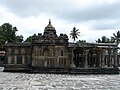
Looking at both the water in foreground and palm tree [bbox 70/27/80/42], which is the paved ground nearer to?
the water in foreground

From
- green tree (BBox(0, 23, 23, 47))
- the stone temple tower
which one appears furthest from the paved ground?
green tree (BBox(0, 23, 23, 47))

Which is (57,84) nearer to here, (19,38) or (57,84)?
(57,84)

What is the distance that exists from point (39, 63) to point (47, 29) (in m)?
9.61

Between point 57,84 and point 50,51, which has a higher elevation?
point 50,51

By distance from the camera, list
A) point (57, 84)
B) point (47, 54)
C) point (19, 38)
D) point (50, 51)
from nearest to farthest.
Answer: point (57, 84)
point (47, 54)
point (50, 51)
point (19, 38)

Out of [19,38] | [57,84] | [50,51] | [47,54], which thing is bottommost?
[57,84]

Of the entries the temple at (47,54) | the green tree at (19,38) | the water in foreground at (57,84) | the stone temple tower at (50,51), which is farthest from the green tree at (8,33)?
the water in foreground at (57,84)

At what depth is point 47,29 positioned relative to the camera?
55844mm

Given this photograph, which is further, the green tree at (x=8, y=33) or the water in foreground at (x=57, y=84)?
the green tree at (x=8, y=33)

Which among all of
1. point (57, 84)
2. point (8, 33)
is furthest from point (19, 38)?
point (57, 84)

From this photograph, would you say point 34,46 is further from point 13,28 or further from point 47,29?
point 13,28

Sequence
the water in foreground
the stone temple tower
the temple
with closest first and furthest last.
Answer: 1. the water in foreground
2. the temple
3. the stone temple tower

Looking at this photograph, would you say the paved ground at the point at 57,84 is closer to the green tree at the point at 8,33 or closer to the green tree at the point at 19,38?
the green tree at the point at 8,33

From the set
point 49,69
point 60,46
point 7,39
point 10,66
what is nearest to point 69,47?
point 60,46
